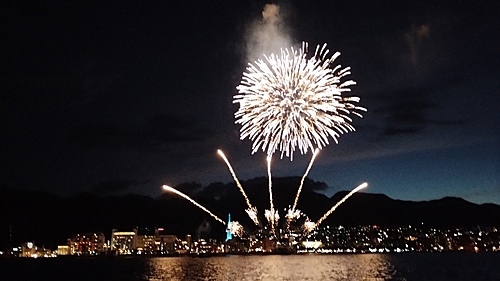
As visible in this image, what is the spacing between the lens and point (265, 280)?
7612cm

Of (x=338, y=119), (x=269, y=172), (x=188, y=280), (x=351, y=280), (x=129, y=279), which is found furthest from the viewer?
(x=129, y=279)

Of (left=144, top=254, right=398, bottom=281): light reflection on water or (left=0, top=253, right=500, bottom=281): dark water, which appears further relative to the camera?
(left=0, top=253, right=500, bottom=281): dark water

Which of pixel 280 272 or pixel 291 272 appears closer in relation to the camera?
pixel 291 272

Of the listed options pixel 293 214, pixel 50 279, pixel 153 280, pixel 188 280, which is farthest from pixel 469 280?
pixel 50 279

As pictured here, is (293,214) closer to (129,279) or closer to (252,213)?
(252,213)

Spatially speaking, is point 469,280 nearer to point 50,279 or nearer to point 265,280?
point 265,280

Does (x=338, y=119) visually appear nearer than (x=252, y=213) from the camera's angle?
Yes

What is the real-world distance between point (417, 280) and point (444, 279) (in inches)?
194

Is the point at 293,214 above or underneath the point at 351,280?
above

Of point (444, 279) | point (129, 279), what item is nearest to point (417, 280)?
point (444, 279)

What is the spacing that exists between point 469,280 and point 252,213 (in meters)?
28.8

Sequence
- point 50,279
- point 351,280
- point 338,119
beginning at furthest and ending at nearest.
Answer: point 50,279 → point 351,280 → point 338,119

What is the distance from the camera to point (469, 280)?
7669cm

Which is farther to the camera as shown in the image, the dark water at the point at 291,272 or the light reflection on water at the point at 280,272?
the dark water at the point at 291,272
